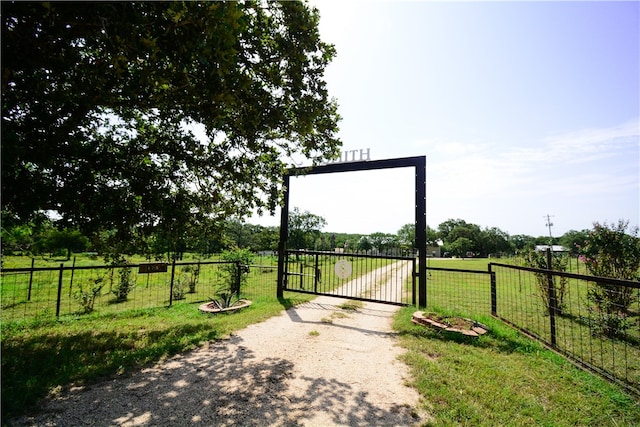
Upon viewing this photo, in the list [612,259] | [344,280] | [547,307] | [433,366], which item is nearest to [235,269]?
[344,280]

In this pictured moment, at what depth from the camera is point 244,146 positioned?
5.86 metres

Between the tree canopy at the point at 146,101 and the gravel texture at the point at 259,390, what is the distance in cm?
236

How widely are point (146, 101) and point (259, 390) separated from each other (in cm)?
455

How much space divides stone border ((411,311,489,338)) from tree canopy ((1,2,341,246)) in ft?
13.5

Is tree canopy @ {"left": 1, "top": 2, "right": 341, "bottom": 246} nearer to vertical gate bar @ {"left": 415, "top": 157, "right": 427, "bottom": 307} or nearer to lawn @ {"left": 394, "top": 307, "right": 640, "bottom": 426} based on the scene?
vertical gate bar @ {"left": 415, "top": 157, "right": 427, "bottom": 307}

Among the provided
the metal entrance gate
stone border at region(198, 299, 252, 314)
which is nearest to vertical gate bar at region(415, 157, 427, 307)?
the metal entrance gate

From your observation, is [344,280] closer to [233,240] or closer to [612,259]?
[233,240]

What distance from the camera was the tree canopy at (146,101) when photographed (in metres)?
2.95

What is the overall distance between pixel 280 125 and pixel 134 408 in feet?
15.0

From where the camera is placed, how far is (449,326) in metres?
5.62

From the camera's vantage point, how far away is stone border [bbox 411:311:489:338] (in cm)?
531

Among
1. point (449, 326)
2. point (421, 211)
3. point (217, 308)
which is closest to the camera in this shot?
point (449, 326)

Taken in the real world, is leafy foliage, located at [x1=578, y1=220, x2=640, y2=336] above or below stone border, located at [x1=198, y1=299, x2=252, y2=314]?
above

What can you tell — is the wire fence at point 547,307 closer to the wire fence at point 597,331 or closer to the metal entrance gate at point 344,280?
the wire fence at point 597,331
